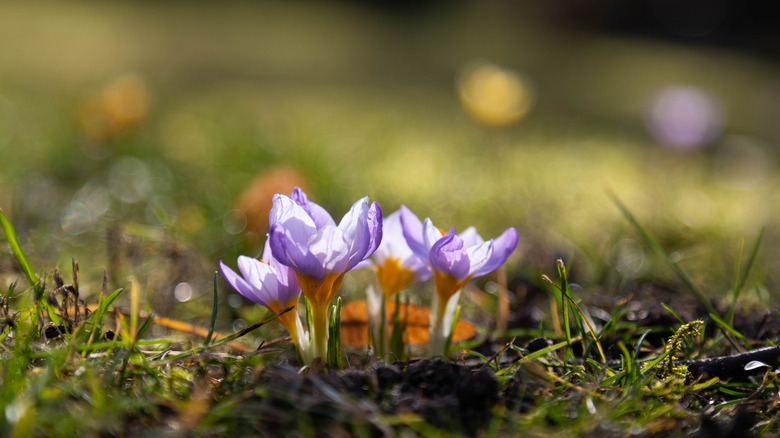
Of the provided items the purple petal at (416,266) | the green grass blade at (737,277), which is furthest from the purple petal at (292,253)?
the green grass blade at (737,277)

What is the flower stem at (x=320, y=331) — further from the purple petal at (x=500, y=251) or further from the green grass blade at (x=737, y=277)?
the green grass blade at (x=737, y=277)

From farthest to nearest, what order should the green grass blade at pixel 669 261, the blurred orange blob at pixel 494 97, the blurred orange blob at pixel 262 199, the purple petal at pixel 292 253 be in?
the blurred orange blob at pixel 494 97, the blurred orange blob at pixel 262 199, the green grass blade at pixel 669 261, the purple petal at pixel 292 253

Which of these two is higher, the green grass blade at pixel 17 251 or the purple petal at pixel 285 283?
the green grass blade at pixel 17 251

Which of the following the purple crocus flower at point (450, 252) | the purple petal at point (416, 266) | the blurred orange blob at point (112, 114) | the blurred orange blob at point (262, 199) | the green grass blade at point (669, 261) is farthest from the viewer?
the blurred orange blob at point (112, 114)

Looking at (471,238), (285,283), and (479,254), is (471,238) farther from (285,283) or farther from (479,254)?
(285,283)

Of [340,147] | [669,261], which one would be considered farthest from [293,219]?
[340,147]

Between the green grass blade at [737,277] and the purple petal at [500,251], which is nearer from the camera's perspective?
the purple petal at [500,251]

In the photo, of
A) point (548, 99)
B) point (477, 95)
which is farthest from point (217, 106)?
point (548, 99)

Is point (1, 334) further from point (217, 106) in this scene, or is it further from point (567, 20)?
point (567, 20)
